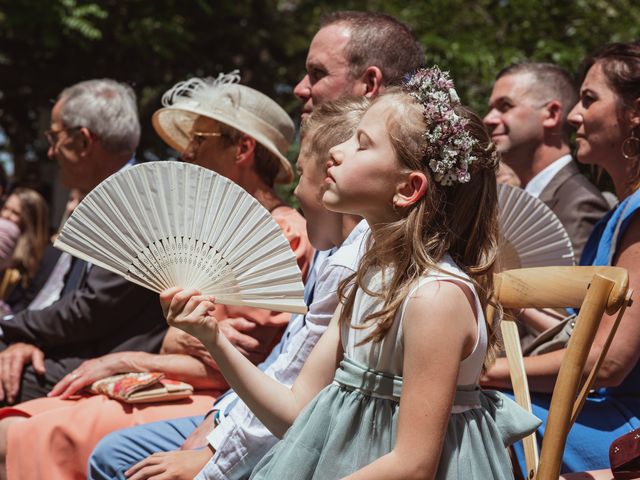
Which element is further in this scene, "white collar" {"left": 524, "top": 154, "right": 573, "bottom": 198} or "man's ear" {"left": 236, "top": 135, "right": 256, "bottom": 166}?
"white collar" {"left": 524, "top": 154, "right": 573, "bottom": 198}

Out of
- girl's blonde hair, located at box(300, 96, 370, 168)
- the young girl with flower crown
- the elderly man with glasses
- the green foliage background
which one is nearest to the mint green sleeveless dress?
the young girl with flower crown

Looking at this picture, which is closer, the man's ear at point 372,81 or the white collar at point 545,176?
the man's ear at point 372,81

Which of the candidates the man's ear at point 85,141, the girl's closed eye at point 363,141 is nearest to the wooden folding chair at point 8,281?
the man's ear at point 85,141

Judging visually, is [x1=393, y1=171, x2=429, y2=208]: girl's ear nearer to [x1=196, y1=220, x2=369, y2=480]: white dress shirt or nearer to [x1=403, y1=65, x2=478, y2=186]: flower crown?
[x1=403, y1=65, x2=478, y2=186]: flower crown

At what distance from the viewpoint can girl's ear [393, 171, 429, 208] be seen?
86.5 inches

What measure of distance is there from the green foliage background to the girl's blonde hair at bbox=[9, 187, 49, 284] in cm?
203

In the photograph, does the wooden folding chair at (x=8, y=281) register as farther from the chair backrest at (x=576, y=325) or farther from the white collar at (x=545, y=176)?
the chair backrest at (x=576, y=325)

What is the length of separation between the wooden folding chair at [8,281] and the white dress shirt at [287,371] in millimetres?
3885

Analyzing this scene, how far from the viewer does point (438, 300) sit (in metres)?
2.05

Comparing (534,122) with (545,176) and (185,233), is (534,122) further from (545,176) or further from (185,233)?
(185,233)

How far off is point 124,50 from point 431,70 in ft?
25.0

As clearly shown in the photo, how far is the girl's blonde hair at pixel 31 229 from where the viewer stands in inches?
255

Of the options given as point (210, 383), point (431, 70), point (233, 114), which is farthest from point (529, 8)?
point (431, 70)

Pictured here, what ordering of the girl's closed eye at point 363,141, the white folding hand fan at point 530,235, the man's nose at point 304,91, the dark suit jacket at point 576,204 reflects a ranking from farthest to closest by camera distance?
1. the dark suit jacket at point 576,204
2. the man's nose at point 304,91
3. the white folding hand fan at point 530,235
4. the girl's closed eye at point 363,141
